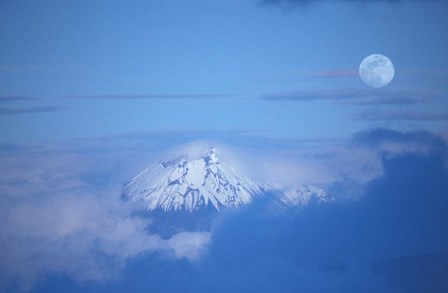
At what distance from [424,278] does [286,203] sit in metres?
1.99

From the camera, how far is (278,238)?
222 inches

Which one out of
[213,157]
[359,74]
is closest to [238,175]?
[213,157]

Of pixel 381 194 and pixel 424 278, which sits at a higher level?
pixel 381 194

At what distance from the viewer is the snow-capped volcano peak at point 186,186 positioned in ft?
18.4

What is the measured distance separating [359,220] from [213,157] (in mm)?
1870

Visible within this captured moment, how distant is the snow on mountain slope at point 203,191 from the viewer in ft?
18.4

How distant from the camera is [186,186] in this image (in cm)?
605

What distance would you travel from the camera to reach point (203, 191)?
19.8 feet

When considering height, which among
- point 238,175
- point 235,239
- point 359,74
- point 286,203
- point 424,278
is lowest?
point 424,278

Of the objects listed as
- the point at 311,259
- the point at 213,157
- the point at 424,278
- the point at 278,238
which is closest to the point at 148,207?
the point at 213,157

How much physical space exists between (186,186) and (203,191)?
22 centimetres

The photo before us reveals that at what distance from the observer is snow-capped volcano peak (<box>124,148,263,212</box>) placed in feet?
18.4

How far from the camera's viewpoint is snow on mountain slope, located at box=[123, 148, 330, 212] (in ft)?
18.4

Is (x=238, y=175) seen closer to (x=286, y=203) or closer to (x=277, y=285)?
(x=286, y=203)
